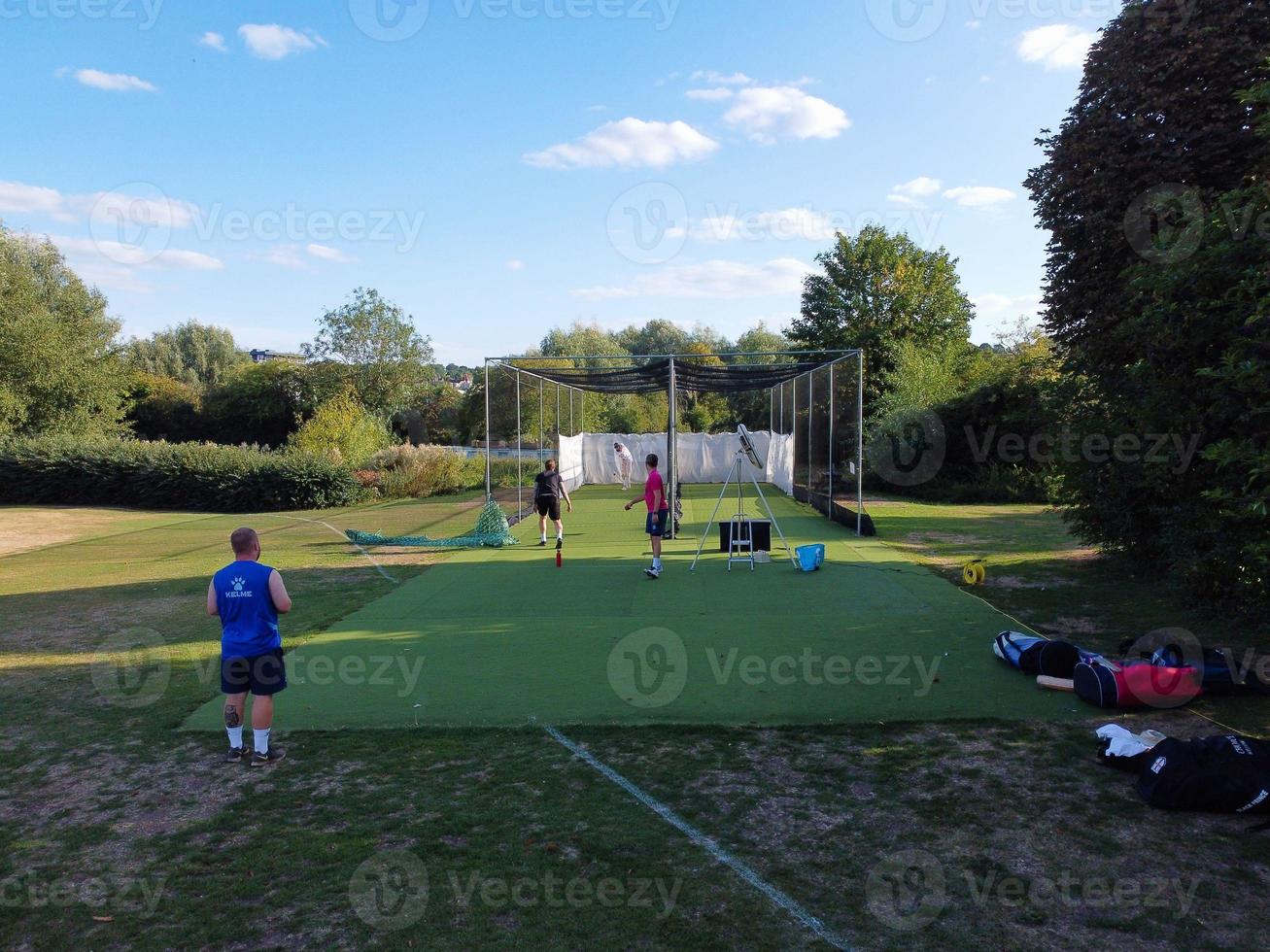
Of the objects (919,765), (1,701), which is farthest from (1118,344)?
(1,701)

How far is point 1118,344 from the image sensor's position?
10.5 meters

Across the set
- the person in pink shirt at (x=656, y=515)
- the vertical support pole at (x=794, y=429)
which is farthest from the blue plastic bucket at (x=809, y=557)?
the vertical support pole at (x=794, y=429)

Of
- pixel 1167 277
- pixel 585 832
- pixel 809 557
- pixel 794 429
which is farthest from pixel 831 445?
pixel 585 832

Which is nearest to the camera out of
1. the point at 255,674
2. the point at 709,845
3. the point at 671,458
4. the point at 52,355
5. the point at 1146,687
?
the point at 709,845

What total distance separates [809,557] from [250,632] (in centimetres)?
805

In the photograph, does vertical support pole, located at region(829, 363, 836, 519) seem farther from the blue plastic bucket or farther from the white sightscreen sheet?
the white sightscreen sheet

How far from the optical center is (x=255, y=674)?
5457 mm

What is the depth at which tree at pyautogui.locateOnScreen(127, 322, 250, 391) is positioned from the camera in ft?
183

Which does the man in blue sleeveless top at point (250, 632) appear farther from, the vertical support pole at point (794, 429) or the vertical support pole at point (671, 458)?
the vertical support pole at point (794, 429)

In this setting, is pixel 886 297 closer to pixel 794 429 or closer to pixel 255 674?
pixel 794 429

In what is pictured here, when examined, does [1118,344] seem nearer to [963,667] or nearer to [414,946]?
[963,667]

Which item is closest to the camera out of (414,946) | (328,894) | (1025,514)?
(414,946)

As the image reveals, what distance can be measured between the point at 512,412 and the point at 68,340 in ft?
56.8

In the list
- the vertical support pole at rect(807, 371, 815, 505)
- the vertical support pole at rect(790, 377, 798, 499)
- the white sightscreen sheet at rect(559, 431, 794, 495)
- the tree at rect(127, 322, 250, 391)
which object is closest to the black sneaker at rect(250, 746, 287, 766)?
the vertical support pole at rect(807, 371, 815, 505)
